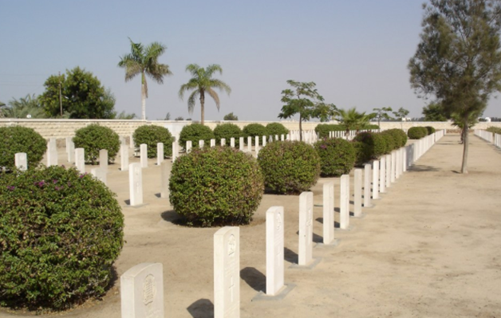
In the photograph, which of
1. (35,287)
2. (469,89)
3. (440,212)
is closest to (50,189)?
(35,287)

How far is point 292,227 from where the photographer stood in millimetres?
9961

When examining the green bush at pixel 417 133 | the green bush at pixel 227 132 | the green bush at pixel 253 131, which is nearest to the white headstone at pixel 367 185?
the green bush at pixel 227 132

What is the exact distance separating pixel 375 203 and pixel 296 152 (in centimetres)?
247

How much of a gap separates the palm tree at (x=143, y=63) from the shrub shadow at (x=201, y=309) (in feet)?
111

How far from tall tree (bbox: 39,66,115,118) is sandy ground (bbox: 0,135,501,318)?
29513 mm

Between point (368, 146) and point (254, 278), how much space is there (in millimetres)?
19238

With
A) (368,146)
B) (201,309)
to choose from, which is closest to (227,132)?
(368,146)

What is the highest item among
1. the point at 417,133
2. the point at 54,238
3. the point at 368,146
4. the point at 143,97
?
the point at 143,97

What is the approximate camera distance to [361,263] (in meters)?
7.46

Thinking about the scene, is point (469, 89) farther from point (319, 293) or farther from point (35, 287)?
point (35, 287)

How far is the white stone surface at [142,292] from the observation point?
3.56 meters

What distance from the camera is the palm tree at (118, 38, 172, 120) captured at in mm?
37875

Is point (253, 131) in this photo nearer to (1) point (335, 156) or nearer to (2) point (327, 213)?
(1) point (335, 156)

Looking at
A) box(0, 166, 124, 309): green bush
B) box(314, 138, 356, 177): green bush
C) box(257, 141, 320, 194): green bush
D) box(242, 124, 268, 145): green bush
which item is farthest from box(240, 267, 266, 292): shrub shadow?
box(242, 124, 268, 145): green bush
